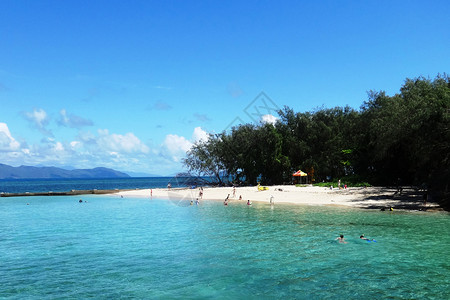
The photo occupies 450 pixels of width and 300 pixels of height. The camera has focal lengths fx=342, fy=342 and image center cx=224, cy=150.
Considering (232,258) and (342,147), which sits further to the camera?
(342,147)

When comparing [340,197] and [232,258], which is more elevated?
[340,197]

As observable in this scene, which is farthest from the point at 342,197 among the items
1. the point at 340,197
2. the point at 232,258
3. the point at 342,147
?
the point at 232,258

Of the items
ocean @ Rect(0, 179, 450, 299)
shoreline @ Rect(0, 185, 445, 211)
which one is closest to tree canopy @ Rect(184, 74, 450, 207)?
shoreline @ Rect(0, 185, 445, 211)

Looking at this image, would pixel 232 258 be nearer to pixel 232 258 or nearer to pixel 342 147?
pixel 232 258

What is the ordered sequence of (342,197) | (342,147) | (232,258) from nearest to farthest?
(232,258) < (342,197) < (342,147)

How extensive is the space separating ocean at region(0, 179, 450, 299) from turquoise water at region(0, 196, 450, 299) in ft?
0.19

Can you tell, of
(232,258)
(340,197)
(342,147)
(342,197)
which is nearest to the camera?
(232,258)

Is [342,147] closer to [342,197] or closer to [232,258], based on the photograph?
[342,197]

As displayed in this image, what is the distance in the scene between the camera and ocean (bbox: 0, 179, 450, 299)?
15992 mm

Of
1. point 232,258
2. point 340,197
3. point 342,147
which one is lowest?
point 232,258

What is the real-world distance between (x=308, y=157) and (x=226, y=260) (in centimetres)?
5786

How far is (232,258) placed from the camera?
21.5 m

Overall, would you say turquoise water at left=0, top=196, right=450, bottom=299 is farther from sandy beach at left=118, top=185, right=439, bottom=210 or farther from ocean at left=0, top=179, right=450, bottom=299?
sandy beach at left=118, top=185, right=439, bottom=210

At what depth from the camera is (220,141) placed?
87.6 m
